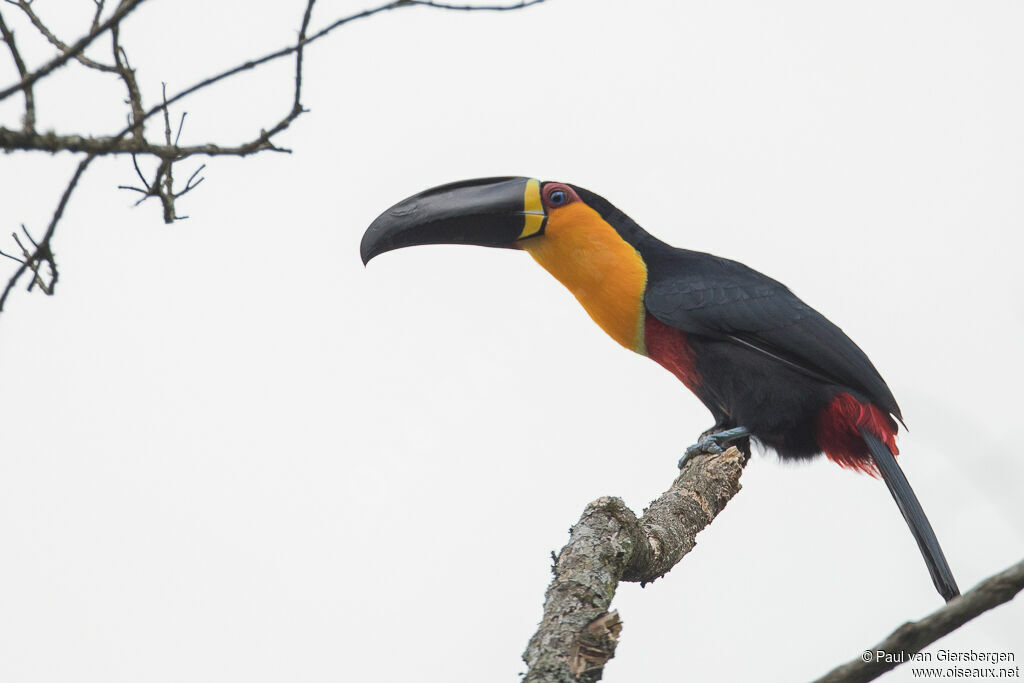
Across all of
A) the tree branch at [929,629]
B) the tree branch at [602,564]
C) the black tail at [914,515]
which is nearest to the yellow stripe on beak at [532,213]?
the tree branch at [602,564]

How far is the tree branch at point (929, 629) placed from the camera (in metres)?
1.69

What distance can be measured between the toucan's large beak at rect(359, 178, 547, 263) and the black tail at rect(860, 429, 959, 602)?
1859 millimetres

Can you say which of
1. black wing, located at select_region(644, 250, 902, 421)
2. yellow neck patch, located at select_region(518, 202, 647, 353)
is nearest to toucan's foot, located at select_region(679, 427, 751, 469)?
black wing, located at select_region(644, 250, 902, 421)

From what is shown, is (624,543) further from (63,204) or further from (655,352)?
(655,352)

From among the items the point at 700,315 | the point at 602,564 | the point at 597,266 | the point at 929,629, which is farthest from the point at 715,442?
the point at 929,629

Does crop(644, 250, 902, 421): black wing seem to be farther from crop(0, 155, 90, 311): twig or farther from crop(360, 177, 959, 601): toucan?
crop(0, 155, 90, 311): twig

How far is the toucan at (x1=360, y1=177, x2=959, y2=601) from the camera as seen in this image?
4.72 meters

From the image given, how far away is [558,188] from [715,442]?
4.83 feet

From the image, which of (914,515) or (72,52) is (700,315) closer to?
(914,515)

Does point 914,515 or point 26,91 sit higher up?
point 26,91

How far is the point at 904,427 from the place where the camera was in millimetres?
4895

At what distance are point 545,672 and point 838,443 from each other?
2860 mm

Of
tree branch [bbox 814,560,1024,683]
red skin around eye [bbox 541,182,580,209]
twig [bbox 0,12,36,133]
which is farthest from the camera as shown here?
red skin around eye [bbox 541,182,580,209]

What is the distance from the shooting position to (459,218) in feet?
16.8
